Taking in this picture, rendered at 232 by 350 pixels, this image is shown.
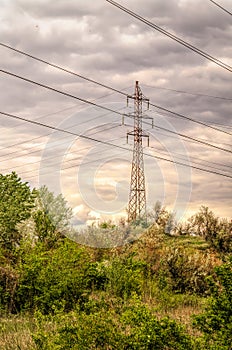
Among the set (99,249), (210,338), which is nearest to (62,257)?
(99,249)

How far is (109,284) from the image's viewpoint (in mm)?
22203

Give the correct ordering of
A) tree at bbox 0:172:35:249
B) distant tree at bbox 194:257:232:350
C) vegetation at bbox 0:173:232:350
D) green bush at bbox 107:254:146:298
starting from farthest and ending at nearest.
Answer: tree at bbox 0:172:35:249 < green bush at bbox 107:254:146:298 < vegetation at bbox 0:173:232:350 < distant tree at bbox 194:257:232:350

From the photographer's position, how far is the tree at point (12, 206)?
29.7 meters

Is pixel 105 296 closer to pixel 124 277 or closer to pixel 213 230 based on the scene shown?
pixel 124 277

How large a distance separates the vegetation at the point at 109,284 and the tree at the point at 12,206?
54 millimetres

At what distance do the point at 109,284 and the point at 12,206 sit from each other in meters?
11.2

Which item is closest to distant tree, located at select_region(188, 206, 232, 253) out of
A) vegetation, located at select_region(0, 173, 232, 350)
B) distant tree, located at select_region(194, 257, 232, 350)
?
vegetation, located at select_region(0, 173, 232, 350)

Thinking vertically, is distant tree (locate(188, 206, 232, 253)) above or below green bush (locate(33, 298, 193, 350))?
above

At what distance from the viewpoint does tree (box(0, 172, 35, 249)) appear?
97.4 ft

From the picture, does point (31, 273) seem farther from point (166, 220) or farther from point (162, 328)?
point (166, 220)

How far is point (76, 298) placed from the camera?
2062cm

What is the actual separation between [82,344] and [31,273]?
9.43 m

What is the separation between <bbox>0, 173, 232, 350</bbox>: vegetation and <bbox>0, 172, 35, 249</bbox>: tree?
5 centimetres

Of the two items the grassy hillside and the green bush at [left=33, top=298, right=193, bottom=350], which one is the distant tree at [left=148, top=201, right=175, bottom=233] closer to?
the grassy hillside
